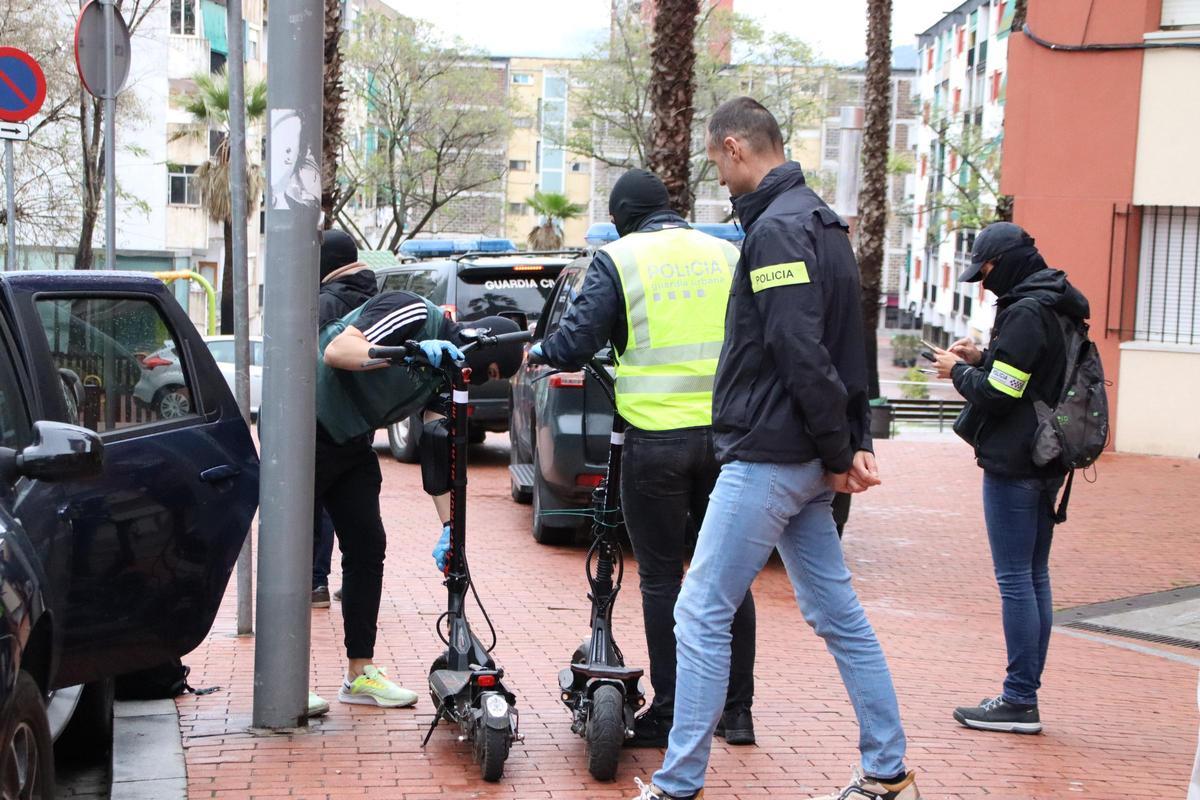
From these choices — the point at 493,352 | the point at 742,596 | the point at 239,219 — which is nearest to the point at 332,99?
the point at 239,219

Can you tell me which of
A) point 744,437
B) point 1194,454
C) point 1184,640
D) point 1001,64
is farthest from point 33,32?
point 1001,64

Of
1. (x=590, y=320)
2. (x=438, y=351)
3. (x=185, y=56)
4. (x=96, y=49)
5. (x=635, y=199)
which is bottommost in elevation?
(x=438, y=351)

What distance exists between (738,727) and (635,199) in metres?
1.87

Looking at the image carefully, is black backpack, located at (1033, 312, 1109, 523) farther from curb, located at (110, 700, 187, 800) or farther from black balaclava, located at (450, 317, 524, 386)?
curb, located at (110, 700, 187, 800)

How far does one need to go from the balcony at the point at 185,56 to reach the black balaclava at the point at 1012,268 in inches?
1890

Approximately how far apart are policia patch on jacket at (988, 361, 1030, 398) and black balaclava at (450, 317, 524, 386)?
1.77m

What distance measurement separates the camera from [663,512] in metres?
5.02

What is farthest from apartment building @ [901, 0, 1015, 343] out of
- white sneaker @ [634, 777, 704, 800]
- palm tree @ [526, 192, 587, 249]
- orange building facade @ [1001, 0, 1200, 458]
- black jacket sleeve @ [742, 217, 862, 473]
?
white sneaker @ [634, 777, 704, 800]

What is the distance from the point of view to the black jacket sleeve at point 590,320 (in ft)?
16.3

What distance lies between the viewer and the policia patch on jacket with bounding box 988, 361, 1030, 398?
5613mm

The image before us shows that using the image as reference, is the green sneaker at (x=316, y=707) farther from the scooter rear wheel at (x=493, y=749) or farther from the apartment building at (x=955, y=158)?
the apartment building at (x=955, y=158)

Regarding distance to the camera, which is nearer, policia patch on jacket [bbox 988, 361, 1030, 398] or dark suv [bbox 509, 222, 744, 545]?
policia patch on jacket [bbox 988, 361, 1030, 398]

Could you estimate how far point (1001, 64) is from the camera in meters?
67.2

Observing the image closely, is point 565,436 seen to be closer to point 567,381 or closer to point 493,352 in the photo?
point 567,381
